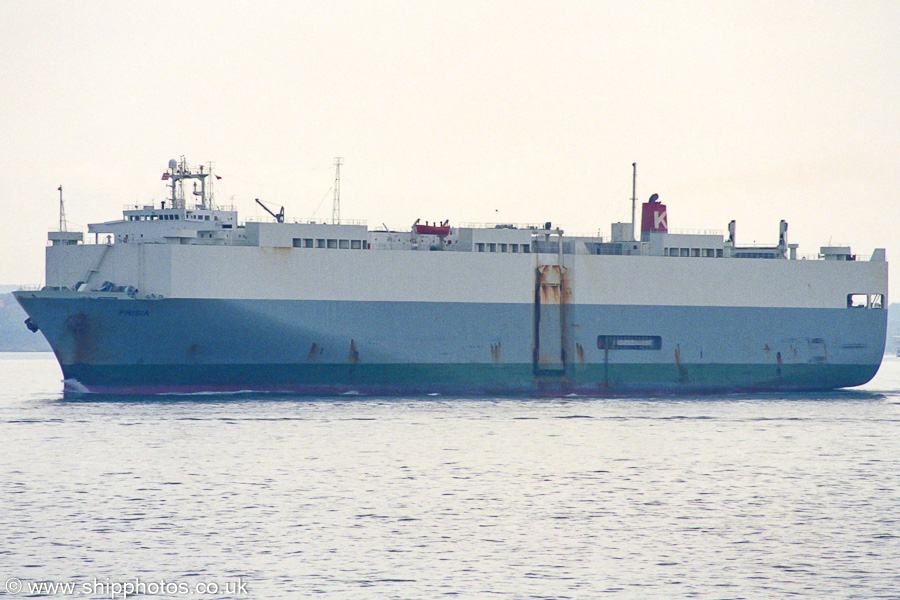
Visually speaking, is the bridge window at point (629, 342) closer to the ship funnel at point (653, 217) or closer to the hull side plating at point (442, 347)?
the hull side plating at point (442, 347)

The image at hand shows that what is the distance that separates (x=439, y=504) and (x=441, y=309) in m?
28.8

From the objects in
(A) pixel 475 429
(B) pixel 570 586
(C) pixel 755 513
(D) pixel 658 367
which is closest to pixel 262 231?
(A) pixel 475 429

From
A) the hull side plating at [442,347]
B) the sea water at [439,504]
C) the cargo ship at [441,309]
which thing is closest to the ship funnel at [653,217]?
the cargo ship at [441,309]

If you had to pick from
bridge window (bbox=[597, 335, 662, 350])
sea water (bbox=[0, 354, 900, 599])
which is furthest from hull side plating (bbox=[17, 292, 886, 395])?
sea water (bbox=[0, 354, 900, 599])

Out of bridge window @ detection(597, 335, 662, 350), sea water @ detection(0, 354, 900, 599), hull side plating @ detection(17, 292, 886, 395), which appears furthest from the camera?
bridge window @ detection(597, 335, 662, 350)

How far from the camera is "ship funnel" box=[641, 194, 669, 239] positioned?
62188mm

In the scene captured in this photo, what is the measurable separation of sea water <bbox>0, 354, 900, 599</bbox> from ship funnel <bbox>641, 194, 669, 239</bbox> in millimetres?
17620

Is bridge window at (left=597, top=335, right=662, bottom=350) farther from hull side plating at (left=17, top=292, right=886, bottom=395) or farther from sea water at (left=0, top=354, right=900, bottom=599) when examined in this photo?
sea water at (left=0, top=354, right=900, bottom=599)

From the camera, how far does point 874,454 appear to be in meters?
38.4

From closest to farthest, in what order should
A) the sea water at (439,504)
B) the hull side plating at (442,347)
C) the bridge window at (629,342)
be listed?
the sea water at (439,504) → the hull side plating at (442,347) → the bridge window at (629,342)

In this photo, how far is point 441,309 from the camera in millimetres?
56312

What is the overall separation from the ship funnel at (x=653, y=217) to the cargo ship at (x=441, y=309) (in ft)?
0.27

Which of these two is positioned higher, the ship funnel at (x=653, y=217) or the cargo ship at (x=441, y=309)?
the ship funnel at (x=653, y=217)

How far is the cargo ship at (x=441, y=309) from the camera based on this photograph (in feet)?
169
